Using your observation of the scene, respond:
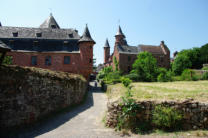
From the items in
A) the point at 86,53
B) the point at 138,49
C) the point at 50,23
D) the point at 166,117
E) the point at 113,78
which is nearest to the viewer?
the point at 166,117

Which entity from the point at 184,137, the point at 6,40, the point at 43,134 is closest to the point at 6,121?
the point at 43,134

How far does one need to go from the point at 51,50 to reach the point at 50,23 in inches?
409

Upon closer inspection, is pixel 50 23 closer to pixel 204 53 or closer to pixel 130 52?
pixel 130 52

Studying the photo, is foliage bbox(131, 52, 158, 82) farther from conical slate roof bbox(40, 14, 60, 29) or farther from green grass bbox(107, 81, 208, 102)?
conical slate roof bbox(40, 14, 60, 29)

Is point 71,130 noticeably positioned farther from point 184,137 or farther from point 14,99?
point 184,137

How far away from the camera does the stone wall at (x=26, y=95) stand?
6129 millimetres

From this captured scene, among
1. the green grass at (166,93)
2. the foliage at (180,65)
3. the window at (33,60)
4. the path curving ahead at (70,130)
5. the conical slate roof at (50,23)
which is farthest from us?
the foliage at (180,65)

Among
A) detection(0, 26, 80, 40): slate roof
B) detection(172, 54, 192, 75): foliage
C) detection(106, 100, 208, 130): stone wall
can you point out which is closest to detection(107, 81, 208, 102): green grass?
detection(106, 100, 208, 130): stone wall

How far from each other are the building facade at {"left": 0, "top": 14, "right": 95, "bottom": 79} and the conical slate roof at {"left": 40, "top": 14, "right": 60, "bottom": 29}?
19.7ft

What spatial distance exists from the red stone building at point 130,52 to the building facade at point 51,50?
1876cm

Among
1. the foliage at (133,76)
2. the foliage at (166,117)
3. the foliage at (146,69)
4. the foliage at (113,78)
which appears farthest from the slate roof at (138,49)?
the foliage at (166,117)

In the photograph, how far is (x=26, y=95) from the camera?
696 centimetres

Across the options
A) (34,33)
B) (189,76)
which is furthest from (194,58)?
(34,33)

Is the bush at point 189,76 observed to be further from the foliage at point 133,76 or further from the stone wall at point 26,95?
the stone wall at point 26,95
